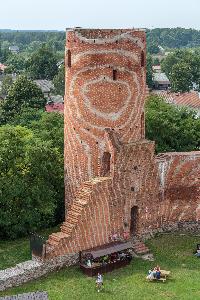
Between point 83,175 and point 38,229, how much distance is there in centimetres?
392

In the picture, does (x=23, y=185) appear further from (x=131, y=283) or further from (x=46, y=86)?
(x=46, y=86)

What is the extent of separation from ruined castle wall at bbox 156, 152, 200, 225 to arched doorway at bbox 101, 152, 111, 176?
8.30ft

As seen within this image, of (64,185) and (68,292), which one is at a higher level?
(64,185)

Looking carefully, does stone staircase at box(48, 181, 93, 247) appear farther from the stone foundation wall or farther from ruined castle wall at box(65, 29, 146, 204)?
ruined castle wall at box(65, 29, 146, 204)

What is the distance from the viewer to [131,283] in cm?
2295

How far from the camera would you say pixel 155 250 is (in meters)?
26.4

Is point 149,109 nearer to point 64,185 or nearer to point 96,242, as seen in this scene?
point 64,185

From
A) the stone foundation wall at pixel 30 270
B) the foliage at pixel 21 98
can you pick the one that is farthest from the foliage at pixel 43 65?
the stone foundation wall at pixel 30 270

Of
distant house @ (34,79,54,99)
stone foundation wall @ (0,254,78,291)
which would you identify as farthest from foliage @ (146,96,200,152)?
distant house @ (34,79,54,99)

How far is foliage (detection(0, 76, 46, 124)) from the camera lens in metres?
53.8

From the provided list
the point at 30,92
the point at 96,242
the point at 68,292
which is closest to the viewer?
the point at 68,292

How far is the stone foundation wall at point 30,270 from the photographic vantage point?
882 inches

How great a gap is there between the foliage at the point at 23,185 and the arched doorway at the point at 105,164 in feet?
9.67

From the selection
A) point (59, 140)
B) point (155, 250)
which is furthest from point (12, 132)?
point (155, 250)
